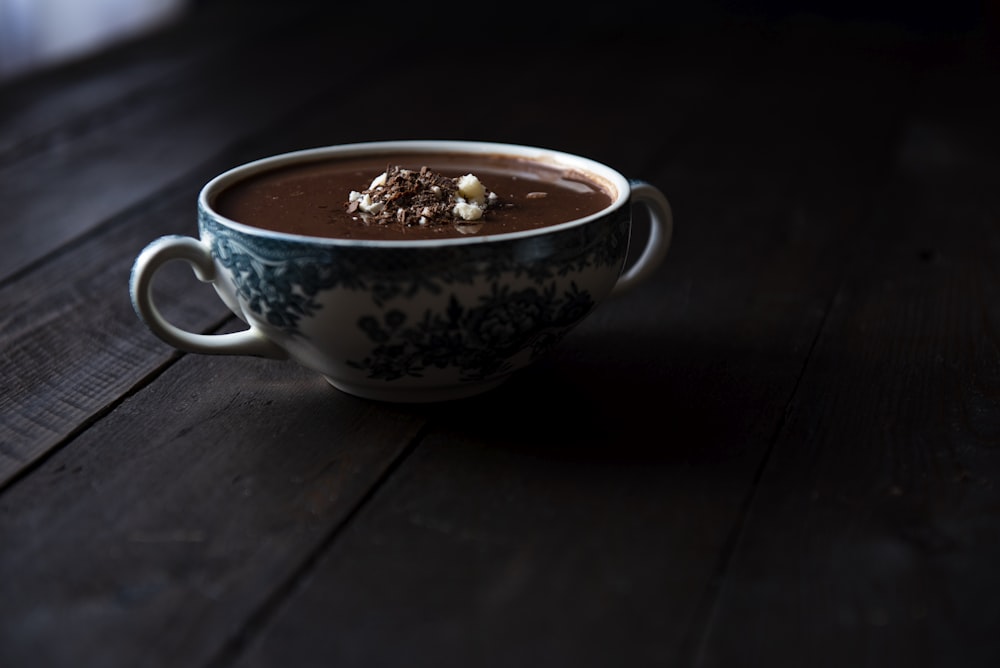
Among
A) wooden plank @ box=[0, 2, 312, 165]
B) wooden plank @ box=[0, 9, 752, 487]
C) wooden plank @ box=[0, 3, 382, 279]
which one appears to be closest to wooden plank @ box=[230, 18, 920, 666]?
wooden plank @ box=[0, 9, 752, 487]

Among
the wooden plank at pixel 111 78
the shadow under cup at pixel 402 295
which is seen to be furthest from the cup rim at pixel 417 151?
the wooden plank at pixel 111 78

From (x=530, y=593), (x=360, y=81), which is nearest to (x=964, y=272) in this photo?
(x=530, y=593)

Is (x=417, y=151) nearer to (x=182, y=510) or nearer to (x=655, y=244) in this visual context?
(x=655, y=244)

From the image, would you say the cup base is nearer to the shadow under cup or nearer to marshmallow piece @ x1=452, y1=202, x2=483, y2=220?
the shadow under cup

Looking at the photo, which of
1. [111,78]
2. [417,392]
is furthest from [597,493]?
[111,78]

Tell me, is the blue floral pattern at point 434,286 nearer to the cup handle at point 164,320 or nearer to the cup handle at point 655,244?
the cup handle at point 164,320
